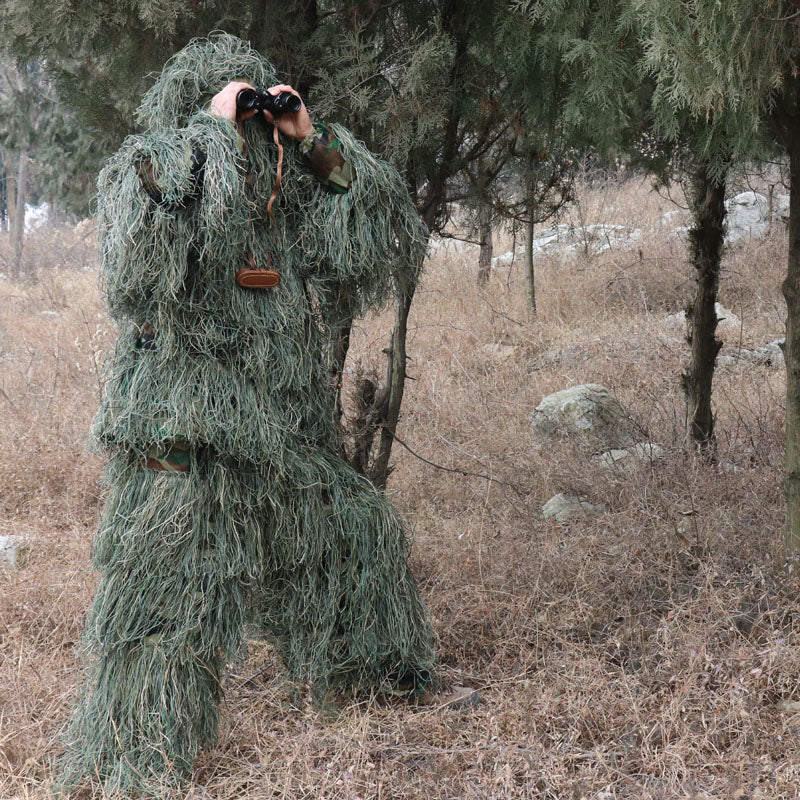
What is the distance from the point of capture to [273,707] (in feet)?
9.37

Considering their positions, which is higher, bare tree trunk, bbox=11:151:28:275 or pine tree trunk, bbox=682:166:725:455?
bare tree trunk, bbox=11:151:28:275

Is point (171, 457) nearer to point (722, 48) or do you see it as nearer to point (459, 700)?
point (459, 700)

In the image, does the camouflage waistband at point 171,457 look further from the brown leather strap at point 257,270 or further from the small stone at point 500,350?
the small stone at point 500,350

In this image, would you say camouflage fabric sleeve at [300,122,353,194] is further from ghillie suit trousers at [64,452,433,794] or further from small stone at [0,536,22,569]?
small stone at [0,536,22,569]

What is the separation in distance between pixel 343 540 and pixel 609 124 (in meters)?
1.64

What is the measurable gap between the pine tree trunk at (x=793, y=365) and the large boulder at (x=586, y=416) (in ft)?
6.83

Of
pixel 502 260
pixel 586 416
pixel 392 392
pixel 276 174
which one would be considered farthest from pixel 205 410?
pixel 502 260

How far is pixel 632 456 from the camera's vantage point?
473 cm

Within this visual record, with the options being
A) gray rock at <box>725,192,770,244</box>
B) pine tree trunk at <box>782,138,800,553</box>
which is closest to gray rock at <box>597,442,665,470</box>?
pine tree trunk at <box>782,138,800,553</box>

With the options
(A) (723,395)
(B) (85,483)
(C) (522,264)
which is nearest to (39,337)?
(B) (85,483)

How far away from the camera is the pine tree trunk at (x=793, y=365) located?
306 centimetres

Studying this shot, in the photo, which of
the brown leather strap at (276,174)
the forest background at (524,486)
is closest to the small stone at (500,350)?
the forest background at (524,486)

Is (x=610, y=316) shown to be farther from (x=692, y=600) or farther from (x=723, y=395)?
(x=692, y=600)

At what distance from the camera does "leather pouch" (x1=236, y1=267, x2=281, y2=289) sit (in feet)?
7.75
